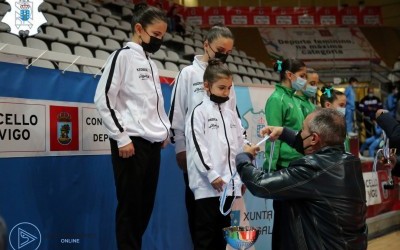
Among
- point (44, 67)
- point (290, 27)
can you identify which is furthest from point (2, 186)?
point (290, 27)

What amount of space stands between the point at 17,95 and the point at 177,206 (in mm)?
1459

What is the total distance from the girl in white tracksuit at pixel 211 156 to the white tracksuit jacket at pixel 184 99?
0.16 metres

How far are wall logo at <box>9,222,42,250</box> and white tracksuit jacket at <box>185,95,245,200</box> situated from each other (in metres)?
0.91

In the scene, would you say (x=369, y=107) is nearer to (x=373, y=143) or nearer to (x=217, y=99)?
(x=373, y=143)

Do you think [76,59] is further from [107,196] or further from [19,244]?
[19,244]

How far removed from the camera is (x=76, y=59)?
2943 millimetres

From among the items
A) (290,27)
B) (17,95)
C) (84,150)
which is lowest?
(84,150)

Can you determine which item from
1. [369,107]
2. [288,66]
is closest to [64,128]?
[288,66]

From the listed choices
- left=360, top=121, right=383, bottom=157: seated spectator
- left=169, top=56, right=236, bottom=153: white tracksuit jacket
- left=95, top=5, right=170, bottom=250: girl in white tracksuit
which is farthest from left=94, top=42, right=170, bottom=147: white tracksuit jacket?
left=360, top=121, right=383, bottom=157: seated spectator

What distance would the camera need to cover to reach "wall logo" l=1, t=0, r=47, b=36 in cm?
494

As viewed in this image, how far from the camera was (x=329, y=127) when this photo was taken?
6.86 ft

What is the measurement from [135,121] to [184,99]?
0.69 meters

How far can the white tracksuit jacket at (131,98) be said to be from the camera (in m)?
2.58

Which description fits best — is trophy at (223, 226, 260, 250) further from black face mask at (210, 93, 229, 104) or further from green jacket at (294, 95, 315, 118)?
green jacket at (294, 95, 315, 118)
